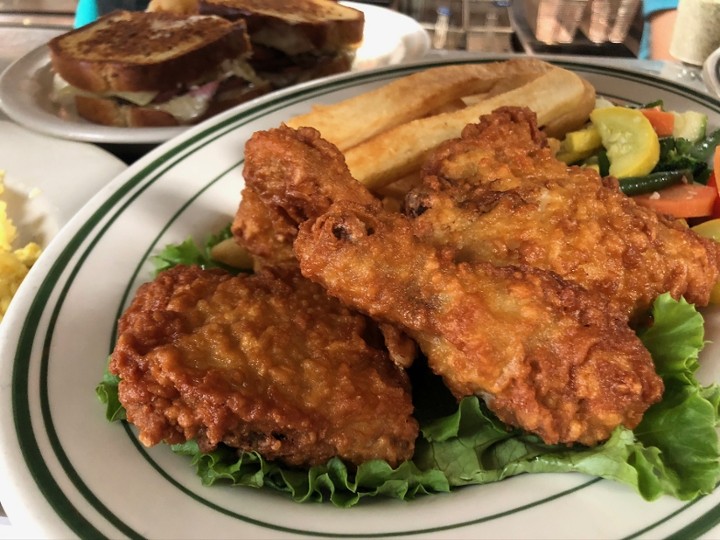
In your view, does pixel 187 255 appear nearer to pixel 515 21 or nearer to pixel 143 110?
pixel 143 110

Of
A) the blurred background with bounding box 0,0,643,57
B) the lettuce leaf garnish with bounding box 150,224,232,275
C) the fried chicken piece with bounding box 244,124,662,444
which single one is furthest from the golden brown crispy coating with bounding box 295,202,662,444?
the blurred background with bounding box 0,0,643,57

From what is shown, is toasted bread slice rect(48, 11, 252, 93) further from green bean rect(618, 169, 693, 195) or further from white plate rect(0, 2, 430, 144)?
green bean rect(618, 169, 693, 195)

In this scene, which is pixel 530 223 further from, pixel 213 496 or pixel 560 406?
pixel 213 496

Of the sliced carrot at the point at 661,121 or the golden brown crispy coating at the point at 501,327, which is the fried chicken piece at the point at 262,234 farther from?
the sliced carrot at the point at 661,121

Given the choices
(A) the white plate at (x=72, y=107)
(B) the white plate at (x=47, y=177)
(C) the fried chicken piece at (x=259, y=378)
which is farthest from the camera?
(A) the white plate at (x=72, y=107)

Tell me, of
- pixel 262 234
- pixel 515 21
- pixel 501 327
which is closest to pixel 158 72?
pixel 262 234

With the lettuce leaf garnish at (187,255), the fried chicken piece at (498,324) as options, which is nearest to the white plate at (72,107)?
the lettuce leaf garnish at (187,255)

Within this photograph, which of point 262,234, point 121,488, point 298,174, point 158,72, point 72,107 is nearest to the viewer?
point 121,488
